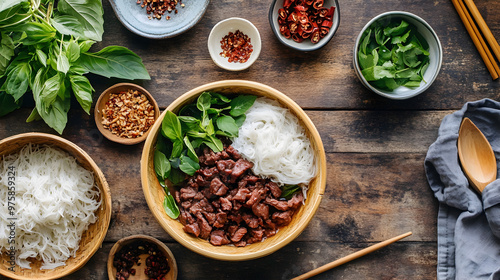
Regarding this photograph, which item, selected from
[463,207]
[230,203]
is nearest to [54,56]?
[230,203]

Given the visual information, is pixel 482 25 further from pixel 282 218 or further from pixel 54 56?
pixel 54 56

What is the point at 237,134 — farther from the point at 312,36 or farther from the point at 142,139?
the point at 312,36

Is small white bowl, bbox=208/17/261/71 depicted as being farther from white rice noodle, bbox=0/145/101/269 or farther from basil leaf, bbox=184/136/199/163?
white rice noodle, bbox=0/145/101/269

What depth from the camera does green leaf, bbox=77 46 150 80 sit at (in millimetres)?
2346

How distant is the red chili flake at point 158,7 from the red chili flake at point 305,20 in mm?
683

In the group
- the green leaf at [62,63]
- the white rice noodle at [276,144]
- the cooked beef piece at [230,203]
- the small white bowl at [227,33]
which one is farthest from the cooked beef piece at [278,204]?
the green leaf at [62,63]

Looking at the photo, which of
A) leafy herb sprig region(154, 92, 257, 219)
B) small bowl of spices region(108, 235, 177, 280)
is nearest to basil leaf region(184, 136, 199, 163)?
leafy herb sprig region(154, 92, 257, 219)

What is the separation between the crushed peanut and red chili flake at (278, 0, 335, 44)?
992 millimetres

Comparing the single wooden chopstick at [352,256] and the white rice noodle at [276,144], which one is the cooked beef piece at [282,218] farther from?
the single wooden chopstick at [352,256]

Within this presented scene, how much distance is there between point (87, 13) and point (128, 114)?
2.05 feet

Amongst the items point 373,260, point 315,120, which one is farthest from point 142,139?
point 373,260

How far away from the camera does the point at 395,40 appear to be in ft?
7.95

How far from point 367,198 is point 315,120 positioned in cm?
61

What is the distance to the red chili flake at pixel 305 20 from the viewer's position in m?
2.44
